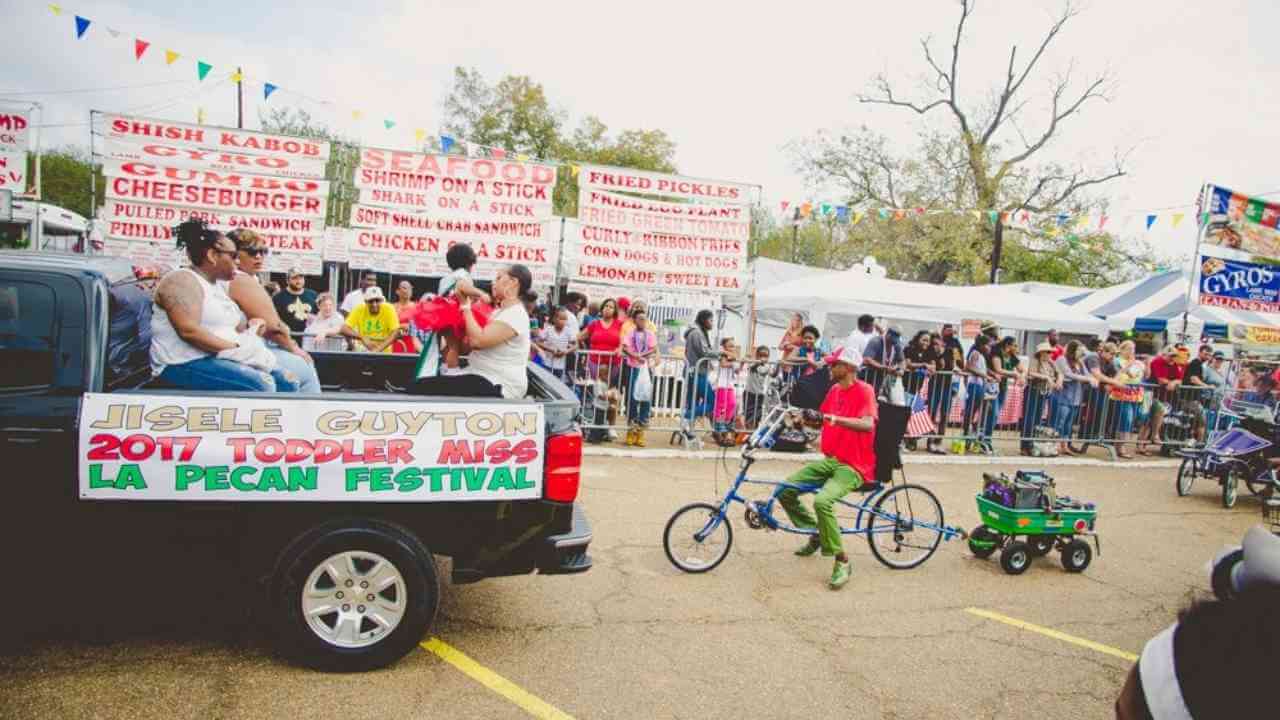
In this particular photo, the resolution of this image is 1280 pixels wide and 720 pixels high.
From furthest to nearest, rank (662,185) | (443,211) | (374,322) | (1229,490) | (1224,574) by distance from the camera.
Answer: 1. (662,185)
2. (443,211)
3. (374,322)
4. (1229,490)
5. (1224,574)

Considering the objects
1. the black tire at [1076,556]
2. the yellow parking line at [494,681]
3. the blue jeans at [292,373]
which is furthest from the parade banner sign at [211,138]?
the black tire at [1076,556]

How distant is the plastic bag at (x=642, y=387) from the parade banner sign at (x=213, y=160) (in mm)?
4857

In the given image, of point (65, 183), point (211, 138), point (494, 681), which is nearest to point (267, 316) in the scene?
point (494, 681)

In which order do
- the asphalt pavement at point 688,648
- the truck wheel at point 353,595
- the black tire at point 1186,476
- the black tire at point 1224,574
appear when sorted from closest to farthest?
1. the black tire at point 1224,574
2. the asphalt pavement at point 688,648
3. the truck wheel at point 353,595
4. the black tire at point 1186,476

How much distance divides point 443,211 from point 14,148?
23.0ft

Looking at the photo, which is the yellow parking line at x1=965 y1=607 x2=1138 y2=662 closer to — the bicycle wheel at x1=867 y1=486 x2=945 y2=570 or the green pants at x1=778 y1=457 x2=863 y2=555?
the bicycle wheel at x1=867 y1=486 x2=945 y2=570

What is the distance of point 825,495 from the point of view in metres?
5.77

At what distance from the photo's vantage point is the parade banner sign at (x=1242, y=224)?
1305 cm

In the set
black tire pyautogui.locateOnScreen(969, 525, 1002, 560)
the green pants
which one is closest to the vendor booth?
black tire pyautogui.locateOnScreen(969, 525, 1002, 560)

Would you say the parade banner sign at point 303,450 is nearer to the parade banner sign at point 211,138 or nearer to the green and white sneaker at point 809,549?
the green and white sneaker at point 809,549

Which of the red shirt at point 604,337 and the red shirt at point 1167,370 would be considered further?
the red shirt at point 1167,370

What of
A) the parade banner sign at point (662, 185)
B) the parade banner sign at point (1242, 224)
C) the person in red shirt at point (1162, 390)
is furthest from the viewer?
the person in red shirt at point (1162, 390)

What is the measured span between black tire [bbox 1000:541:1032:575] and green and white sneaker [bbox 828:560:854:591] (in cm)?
151

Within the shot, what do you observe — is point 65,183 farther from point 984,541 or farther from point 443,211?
point 984,541
